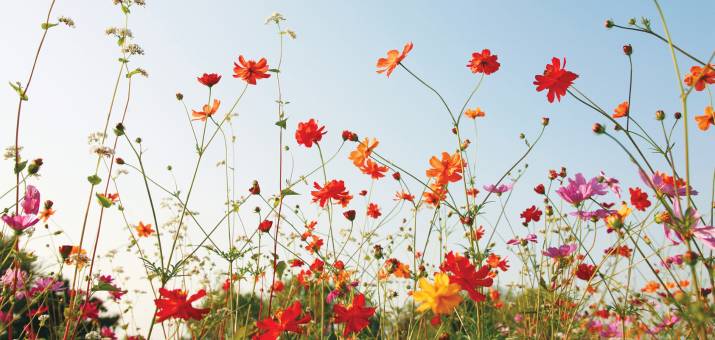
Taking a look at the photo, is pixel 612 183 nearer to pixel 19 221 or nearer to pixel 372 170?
pixel 372 170

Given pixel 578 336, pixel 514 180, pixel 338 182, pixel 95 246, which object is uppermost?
pixel 514 180

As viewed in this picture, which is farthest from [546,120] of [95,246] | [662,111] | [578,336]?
[95,246]

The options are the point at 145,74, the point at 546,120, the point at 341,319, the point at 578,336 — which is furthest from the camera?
the point at 578,336

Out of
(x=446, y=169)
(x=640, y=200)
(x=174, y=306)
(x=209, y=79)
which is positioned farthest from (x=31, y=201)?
(x=640, y=200)

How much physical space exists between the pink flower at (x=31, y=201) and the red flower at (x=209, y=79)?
97 cm

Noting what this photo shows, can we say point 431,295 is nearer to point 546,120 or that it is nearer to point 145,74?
point 145,74

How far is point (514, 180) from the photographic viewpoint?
3.47 metres

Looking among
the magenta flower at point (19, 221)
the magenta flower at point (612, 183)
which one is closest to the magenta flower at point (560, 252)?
the magenta flower at point (612, 183)

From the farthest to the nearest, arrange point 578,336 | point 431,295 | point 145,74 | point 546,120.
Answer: point 578,336 → point 546,120 → point 145,74 → point 431,295

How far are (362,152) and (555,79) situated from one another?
1.04 m

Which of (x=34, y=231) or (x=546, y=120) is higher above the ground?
(x=546, y=120)

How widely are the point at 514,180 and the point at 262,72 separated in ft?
6.59

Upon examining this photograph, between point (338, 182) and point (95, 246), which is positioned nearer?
point (95, 246)

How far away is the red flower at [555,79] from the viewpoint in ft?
6.48
